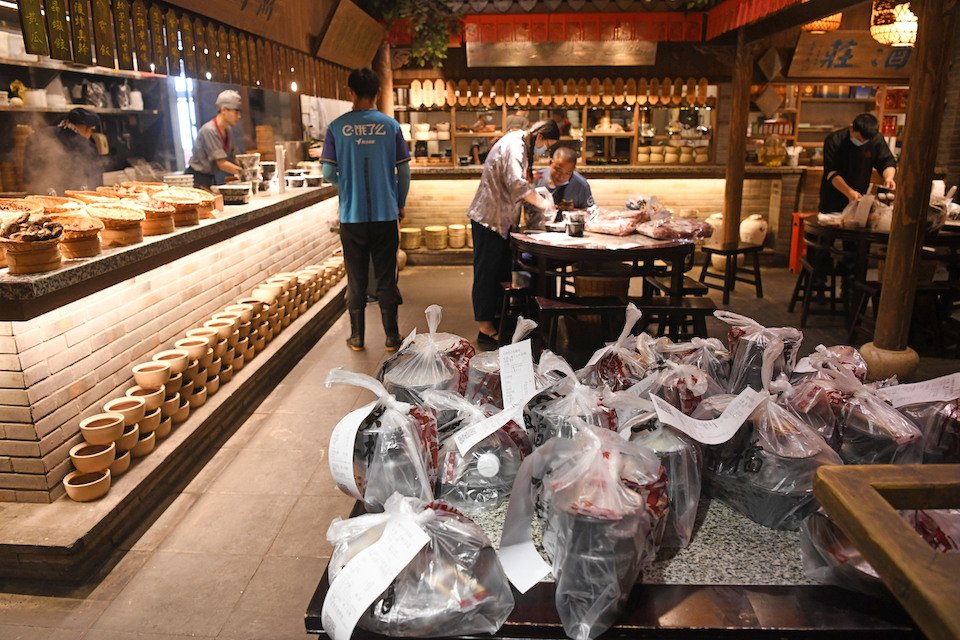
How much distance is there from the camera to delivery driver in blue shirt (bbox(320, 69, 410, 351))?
219 inches

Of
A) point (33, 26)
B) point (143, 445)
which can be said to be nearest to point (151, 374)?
point (143, 445)

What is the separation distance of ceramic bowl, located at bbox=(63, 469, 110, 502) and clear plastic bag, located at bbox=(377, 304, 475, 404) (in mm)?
1689

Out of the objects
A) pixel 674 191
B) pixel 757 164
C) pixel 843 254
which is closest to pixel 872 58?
pixel 757 164

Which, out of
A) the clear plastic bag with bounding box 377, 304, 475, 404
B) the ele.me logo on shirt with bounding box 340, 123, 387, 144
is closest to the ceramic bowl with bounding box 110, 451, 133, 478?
the clear plastic bag with bounding box 377, 304, 475, 404

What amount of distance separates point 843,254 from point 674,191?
4.15 m

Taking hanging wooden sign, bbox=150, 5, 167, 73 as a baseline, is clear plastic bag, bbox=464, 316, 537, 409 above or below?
below

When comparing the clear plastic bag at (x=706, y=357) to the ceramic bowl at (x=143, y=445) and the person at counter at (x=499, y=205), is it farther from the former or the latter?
the person at counter at (x=499, y=205)

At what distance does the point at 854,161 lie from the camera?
737cm

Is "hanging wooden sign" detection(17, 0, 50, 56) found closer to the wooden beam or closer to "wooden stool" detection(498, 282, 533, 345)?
"wooden stool" detection(498, 282, 533, 345)

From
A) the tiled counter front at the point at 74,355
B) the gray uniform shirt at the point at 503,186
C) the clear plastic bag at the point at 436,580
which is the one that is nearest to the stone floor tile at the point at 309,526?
the tiled counter front at the point at 74,355

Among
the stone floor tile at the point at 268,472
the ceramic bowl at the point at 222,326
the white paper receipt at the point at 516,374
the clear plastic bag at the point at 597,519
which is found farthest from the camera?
the ceramic bowl at the point at 222,326

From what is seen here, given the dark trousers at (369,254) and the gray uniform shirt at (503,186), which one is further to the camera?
the dark trousers at (369,254)

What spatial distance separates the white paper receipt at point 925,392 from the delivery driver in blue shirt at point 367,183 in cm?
438

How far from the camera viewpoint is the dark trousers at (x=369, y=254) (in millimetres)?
5848
